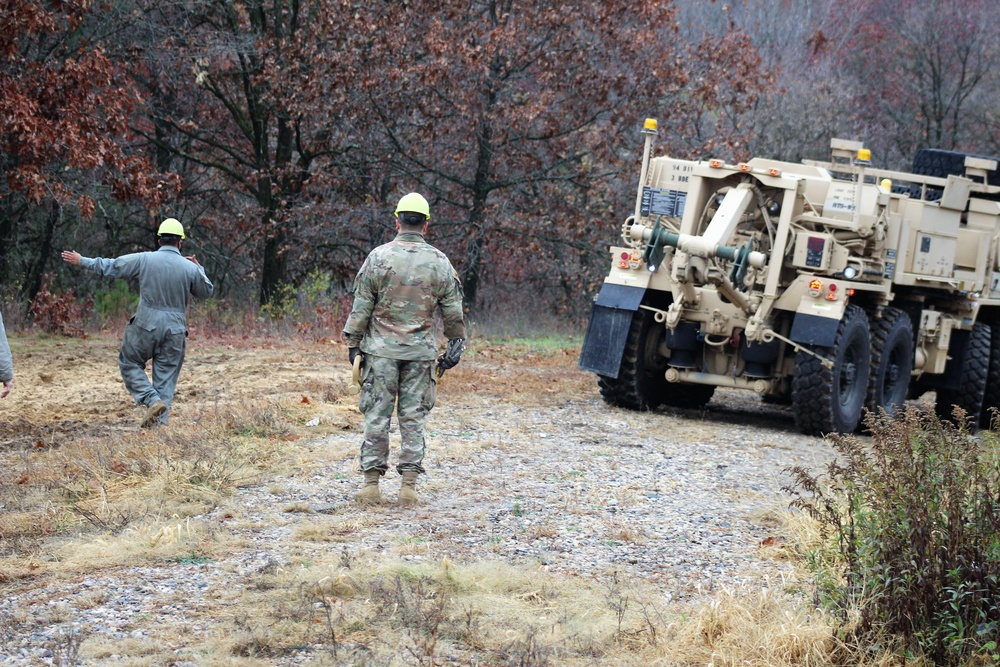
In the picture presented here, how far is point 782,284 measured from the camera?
12.3 meters

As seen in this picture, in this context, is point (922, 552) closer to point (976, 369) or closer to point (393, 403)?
point (393, 403)

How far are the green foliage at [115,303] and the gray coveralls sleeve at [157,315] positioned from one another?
396 inches

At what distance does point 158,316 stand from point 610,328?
15.0 ft

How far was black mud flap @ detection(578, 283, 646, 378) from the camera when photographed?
41.2 feet

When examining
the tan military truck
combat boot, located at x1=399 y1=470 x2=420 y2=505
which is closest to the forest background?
the tan military truck

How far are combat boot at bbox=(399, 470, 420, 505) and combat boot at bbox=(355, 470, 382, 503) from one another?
5.8 inches

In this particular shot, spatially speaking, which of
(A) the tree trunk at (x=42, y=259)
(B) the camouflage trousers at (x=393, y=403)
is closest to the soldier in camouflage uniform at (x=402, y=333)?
(B) the camouflage trousers at (x=393, y=403)

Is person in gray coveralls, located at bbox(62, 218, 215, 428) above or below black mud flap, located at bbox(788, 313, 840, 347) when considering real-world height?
below

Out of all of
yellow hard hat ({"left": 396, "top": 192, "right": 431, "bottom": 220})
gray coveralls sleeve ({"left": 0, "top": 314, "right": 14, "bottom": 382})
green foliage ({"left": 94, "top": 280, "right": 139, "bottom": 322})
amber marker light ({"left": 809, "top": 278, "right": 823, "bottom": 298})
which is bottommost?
green foliage ({"left": 94, "top": 280, "right": 139, "bottom": 322})

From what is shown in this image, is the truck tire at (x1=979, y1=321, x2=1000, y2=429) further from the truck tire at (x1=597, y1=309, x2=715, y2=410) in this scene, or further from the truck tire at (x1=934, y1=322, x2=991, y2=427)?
the truck tire at (x1=597, y1=309, x2=715, y2=410)

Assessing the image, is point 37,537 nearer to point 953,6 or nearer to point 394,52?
point 394,52

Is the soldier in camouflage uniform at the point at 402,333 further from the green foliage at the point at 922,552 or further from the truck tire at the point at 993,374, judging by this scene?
the truck tire at the point at 993,374

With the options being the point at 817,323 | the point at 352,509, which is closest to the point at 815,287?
the point at 817,323

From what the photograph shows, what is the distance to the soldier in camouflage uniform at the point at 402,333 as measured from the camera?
784cm
